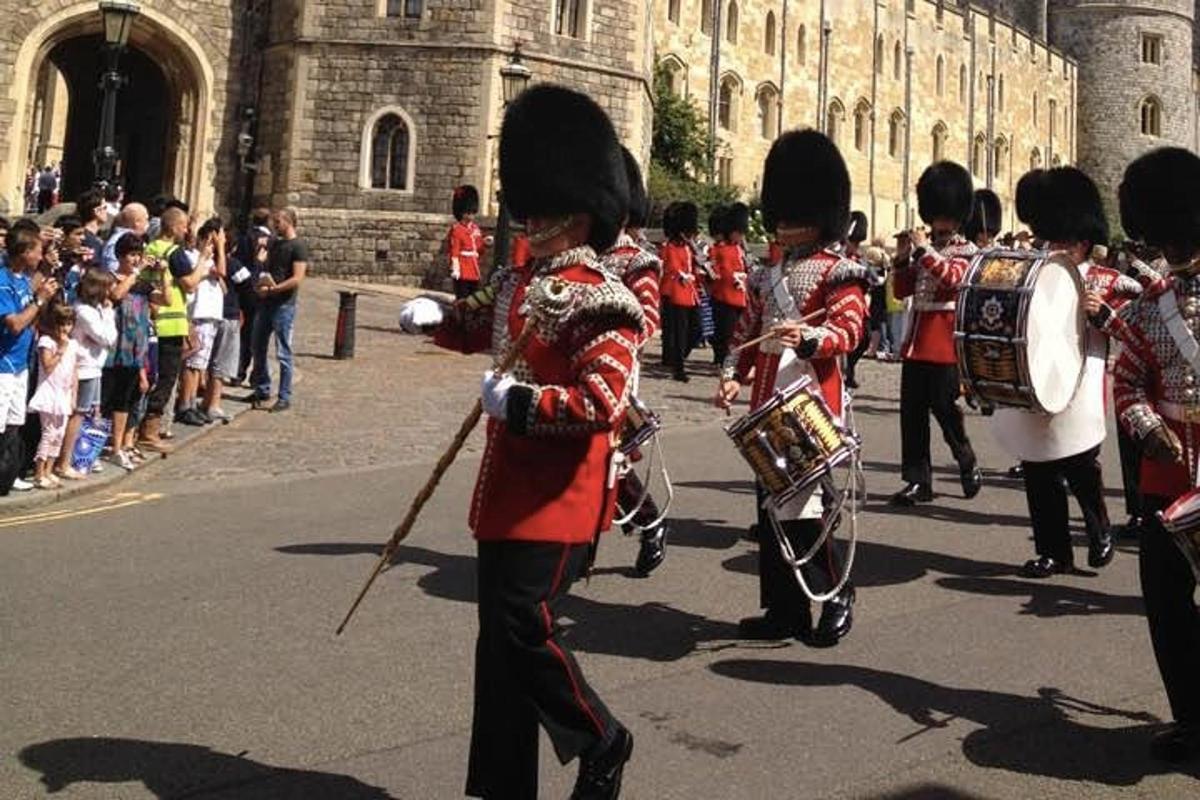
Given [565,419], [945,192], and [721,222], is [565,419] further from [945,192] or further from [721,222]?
[721,222]

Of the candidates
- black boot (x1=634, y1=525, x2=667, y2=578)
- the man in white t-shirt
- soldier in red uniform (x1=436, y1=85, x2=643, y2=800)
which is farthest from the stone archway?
soldier in red uniform (x1=436, y1=85, x2=643, y2=800)

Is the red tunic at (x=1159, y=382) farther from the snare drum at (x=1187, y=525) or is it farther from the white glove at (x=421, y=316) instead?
the white glove at (x=421, y=316)

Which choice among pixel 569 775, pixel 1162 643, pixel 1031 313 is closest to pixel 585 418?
pixel 569 775

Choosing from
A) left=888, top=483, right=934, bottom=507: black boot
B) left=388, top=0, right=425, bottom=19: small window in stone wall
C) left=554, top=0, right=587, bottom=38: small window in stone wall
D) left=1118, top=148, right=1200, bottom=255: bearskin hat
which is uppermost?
left=554, top=0, right=587, bottom=38: small window in stone wall

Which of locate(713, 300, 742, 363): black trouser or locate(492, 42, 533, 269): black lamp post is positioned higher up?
locate(492, 42, 533, 269): black lamp post

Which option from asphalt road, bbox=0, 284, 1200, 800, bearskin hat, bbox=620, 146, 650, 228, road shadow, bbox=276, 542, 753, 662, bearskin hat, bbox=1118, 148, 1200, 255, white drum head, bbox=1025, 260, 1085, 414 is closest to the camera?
asphalt road, bbox=0, 284, 1200, 800

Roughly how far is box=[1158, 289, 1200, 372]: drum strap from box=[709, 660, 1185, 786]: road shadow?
137 centimetres

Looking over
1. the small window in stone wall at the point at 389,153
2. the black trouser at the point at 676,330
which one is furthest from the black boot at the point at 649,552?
the small window in stone wall at the point at 389,153

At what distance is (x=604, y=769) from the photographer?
365cm

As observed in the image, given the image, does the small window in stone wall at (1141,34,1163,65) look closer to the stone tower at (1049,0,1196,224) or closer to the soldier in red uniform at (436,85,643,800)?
the stone tower at (1049,0,1196,224)

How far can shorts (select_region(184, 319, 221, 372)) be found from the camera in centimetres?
1195

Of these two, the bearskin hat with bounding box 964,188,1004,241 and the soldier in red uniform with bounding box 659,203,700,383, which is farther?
the soldier in red uniform with bounding box 659,203,700,383

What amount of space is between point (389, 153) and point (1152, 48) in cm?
5182

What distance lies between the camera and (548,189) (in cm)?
380
